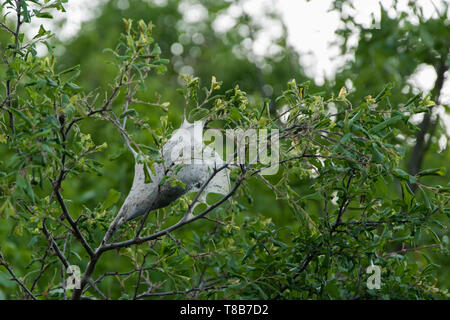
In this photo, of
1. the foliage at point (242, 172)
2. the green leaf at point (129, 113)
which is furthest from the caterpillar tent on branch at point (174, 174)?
the green leaf at point (129, 113)

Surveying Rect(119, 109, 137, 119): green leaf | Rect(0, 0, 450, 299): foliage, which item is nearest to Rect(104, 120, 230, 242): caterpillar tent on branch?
Rect(0, 0, 450, 299): foliage

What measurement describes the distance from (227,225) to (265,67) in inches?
192

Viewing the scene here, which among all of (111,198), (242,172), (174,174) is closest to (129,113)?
(174,174)

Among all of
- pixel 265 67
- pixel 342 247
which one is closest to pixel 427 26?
pixel 342 247

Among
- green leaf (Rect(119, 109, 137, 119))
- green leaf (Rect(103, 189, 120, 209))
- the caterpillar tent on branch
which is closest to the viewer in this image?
green leaf (Rect(119, 109, 137, 119))

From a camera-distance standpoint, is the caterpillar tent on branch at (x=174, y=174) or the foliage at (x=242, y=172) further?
the caterpillar tent on branch at (x=174, y=174)

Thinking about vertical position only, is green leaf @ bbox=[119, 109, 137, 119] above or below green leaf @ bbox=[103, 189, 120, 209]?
above

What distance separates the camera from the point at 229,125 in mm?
2102

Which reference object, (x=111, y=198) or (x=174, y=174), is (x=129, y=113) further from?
(x=111, y=198)

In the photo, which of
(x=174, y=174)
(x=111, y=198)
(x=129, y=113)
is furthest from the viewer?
(x=111, y=198)

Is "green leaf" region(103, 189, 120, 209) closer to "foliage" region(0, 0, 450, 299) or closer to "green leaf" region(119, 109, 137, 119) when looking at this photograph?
"foliage" region(0, 0, 450, 299)

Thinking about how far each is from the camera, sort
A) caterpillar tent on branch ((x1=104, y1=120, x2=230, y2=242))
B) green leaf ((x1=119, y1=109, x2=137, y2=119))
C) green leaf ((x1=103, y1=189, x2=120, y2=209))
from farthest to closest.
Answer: green leaf ((x1=103, y1=189, x2=120, y2=209)) < caterpillar tent on branch ((x1=104, y1=120, x2=230, y2=242)) < green leaf ((x1=119, y1=109, x2=137, y2=119))

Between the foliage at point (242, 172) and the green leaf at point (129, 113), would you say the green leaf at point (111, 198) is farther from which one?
the green leaf at point (129, 113)

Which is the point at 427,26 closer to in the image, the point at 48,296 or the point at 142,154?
the point at 142,154
